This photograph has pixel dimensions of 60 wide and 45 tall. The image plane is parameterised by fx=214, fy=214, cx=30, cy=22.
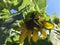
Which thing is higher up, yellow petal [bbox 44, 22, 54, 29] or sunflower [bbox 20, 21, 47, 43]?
yellow petal [bbox 44, 22, 54, 29]

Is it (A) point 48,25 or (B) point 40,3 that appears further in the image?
(B) point 40,3

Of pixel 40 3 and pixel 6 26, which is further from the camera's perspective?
pixel 40 3

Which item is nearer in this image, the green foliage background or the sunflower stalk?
the sunflower stalk

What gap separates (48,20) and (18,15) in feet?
0.43

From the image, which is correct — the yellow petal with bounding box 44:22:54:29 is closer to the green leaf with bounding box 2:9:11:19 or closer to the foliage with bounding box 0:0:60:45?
the foliage with bounding box 0:0:60:45

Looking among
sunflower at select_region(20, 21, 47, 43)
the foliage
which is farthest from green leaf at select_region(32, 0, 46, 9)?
sunflower at select_region(20, 21, 47, 43)

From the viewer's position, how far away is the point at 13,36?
923 mm

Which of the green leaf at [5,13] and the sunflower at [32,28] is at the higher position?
the green leaf at [5,13]

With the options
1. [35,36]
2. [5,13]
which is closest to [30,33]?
[35,36]

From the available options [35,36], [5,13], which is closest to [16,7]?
[5,13]

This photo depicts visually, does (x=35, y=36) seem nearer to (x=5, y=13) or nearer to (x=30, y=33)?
(x=30, y=33)

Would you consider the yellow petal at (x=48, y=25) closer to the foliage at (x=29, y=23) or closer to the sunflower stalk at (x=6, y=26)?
the foliage at (x=29, y=23)

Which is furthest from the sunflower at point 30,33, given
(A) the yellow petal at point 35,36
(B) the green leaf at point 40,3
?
(B) the green leaf at point 40,3

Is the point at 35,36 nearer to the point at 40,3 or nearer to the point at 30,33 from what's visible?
the point at 30,33
